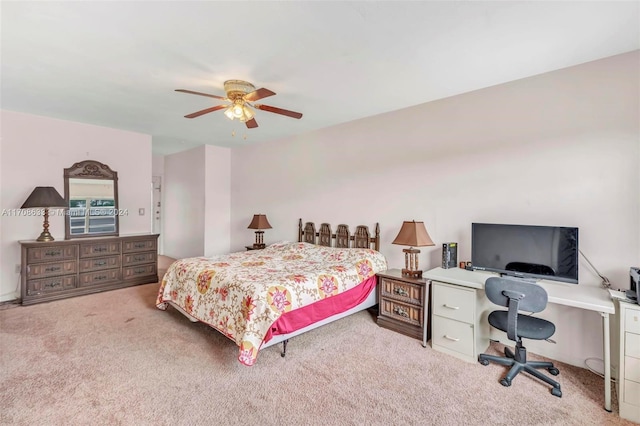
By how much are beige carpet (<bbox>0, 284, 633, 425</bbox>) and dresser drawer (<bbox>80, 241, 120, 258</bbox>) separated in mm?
1280

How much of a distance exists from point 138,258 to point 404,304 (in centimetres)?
406

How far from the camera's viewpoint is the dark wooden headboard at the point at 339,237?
3.93m

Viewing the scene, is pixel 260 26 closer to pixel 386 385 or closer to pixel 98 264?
pixel 386 385

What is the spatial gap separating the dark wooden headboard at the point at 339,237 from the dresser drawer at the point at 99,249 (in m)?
2.75

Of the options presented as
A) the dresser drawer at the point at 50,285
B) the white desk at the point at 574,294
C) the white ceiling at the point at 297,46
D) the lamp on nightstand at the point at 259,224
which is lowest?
the dresser drawer at the point at 50,285

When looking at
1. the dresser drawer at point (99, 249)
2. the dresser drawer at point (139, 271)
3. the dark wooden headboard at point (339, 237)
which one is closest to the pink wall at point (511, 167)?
the dark wooden headboard at point (339, 237)

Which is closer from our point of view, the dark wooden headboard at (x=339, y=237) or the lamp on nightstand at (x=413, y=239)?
the lamp on nightstand at (x=413, y=239)

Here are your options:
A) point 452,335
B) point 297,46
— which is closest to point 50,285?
point 297,46

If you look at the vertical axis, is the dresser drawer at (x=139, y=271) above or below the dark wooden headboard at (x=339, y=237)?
below

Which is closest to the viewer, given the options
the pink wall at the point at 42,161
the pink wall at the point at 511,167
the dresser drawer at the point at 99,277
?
the pink wall at the point at 511,167

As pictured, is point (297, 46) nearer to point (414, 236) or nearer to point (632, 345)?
point (414, 236)

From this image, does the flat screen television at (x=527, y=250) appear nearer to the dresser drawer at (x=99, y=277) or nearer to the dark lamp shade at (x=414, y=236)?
the dark lamp shade at (x=414, y=236)

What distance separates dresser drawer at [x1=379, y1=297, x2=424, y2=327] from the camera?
3.00 metres

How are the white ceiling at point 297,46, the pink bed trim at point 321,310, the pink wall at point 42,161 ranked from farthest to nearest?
the pink wall at point 42,161, the pink bed trim at point 321,310, the white ceiling at point 297,46
